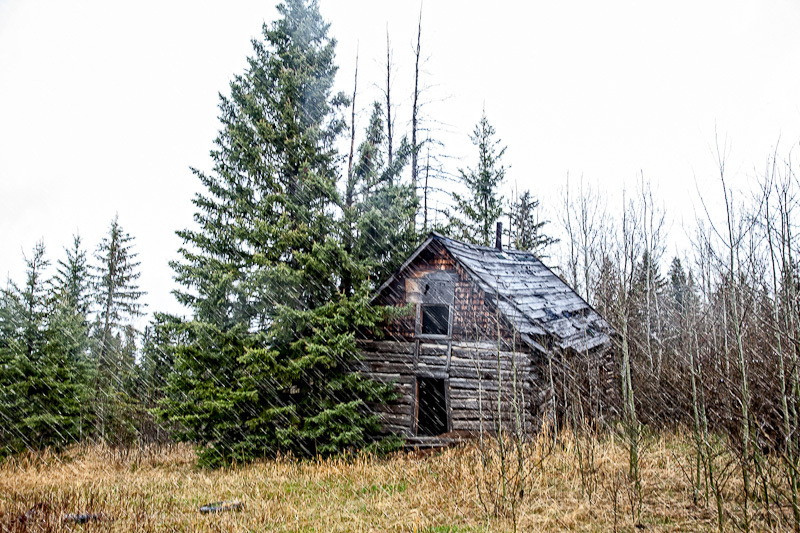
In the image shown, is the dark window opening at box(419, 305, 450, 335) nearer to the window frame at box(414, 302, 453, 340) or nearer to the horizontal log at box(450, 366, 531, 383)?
the window frame at box(414, 302, 453, 340)

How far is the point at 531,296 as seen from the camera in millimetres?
14117

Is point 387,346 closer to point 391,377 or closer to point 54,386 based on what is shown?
point 391,377

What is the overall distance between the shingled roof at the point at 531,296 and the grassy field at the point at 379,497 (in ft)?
9.67

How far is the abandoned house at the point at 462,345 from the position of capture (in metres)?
12.0

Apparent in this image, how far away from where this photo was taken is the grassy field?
6340mm

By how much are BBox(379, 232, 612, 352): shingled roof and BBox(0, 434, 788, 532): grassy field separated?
2947 mm

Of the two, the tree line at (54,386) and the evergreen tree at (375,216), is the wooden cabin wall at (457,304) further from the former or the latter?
the tree line at (54,386)

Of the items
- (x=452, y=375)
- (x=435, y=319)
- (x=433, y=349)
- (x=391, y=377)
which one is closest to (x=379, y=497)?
(x=391, y=377)

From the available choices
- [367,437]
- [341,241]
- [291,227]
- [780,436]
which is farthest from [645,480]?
[291,227]

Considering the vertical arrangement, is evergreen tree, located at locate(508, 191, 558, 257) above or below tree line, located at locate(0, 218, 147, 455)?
above

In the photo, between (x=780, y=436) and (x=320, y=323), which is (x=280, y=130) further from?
(x=780, y=436)

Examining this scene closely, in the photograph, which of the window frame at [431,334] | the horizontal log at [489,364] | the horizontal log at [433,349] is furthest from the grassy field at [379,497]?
the window frame at [431,334]

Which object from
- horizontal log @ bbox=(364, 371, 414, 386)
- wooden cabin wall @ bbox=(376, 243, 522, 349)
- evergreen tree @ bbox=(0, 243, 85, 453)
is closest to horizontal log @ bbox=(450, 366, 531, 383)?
wooden cabin wall @ bbox=(376, 243, 522, 349)


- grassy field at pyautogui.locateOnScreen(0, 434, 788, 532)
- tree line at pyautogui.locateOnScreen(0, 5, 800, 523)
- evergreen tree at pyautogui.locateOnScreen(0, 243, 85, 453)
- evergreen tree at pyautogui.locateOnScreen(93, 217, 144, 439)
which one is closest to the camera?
grassy field at pyautogui.locateOnScreen(0, 434, 788, 532)
